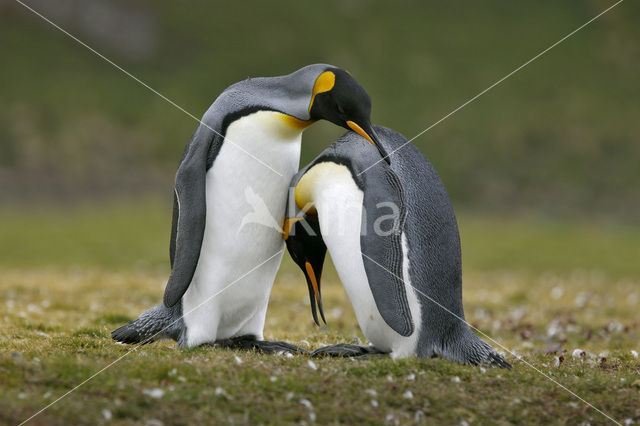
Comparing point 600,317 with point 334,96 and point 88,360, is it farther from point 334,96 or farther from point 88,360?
point 88,360

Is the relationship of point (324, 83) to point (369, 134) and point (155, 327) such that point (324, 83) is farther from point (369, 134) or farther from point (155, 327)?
point (155, 327)

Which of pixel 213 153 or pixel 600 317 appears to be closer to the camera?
pixel 213 153

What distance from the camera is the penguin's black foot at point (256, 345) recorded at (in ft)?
17.5

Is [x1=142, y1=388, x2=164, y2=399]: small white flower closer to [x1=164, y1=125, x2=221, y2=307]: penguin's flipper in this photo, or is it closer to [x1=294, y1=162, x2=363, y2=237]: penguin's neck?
[x1=164, y1=125, x2=221, y2=307]: penguin's flipper

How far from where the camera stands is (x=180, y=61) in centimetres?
3662

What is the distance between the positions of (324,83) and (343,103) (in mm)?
211

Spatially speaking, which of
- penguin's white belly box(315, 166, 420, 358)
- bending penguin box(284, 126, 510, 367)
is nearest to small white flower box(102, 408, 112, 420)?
bending penguin box(284, 126, 510, 367)

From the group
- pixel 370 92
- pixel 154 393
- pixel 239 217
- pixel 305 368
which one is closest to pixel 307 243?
pixel 239 217

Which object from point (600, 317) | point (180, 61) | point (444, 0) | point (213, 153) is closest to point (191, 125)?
point (180, 61)

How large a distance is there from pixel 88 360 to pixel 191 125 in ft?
101

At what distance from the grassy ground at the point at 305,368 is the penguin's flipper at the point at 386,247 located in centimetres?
33

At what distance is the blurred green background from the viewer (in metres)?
30.2

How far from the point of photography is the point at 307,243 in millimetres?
5445

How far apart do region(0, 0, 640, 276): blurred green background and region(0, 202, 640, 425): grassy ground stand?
45.3 feet
